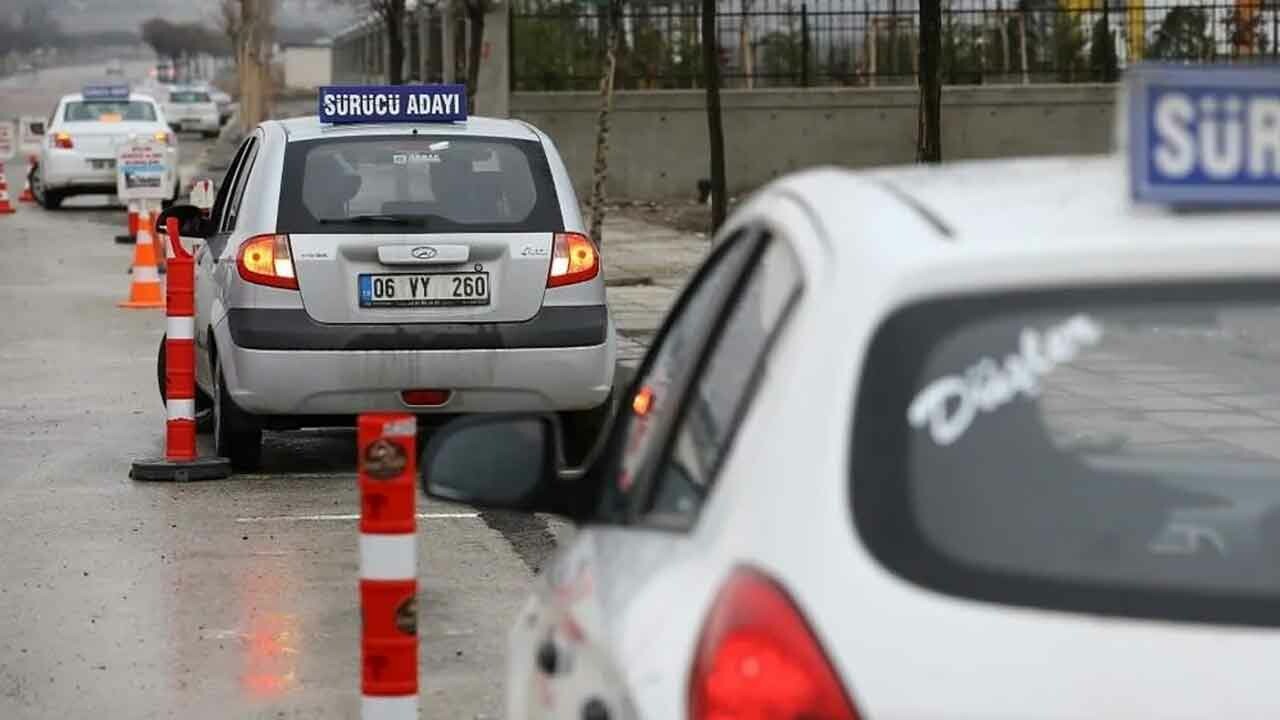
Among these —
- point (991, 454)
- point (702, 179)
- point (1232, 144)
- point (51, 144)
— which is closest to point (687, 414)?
point (991, 454)

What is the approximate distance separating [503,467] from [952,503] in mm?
1255

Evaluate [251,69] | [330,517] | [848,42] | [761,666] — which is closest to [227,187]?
[330,517]

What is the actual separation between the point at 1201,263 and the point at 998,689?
574 millimetres

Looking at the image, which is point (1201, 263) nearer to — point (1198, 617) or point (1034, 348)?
point (1034, 348)

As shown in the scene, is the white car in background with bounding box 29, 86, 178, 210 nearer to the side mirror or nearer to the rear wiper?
the side mirror

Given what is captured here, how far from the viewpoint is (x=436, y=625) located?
818 centimetres

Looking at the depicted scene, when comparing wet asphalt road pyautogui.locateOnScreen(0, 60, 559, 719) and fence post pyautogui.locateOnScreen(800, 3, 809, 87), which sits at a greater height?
fence post pyautogui.locateOnScreen(800, 3, 809, 87)

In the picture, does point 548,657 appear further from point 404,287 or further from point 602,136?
point 602,136

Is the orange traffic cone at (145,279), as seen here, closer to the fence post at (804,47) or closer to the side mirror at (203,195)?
the side mirror at (203,195)

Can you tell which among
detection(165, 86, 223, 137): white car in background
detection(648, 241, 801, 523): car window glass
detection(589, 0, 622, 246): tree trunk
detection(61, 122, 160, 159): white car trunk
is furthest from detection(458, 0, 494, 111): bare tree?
detection(165, 86, 223, 137): white car in background

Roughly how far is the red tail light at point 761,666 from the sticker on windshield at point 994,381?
0.90 feet

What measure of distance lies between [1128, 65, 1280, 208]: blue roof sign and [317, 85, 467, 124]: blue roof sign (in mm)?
8718

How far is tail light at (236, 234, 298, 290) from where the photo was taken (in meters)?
11.0

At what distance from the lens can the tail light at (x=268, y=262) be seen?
36.0 feet
